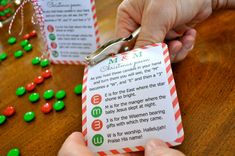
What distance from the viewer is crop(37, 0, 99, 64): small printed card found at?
616 millimetres

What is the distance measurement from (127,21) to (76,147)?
36 cm

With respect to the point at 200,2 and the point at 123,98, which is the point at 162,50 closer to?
the point at 123,98

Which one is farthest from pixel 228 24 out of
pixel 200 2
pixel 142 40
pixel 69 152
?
pixel 69 152

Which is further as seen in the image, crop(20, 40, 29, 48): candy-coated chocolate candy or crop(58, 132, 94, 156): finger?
crop(20, 40, 29, 48): candy-coated chocolate candy

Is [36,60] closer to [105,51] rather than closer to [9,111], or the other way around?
[9,111]

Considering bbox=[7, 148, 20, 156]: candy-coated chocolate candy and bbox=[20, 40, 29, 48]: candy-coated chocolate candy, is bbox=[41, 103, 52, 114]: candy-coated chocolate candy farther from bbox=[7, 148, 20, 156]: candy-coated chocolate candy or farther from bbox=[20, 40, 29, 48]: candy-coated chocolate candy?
bbox=[20, 40, 29, 48]: candy-coated chocolate candy

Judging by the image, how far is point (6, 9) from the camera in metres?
0.92

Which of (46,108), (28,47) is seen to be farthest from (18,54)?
(46,108)

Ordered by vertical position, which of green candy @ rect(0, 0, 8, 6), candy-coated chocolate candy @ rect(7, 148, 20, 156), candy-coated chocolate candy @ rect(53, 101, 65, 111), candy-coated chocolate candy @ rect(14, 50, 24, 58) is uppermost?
green candy @ rect(0, 0, 8, 6)

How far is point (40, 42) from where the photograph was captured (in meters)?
0.83

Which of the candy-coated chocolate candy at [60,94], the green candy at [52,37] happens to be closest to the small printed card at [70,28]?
the green candy at [52,37]

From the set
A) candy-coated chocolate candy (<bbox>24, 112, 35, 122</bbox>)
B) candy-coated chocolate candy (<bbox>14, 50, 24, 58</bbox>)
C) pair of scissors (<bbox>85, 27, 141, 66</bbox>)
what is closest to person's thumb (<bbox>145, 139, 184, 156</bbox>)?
pair of scissors (<bbox>85, 27, 141, 66</bbox>)

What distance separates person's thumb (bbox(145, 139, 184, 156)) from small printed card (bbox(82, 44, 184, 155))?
0.05ft

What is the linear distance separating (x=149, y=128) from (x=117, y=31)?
0.32 metres
